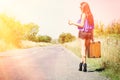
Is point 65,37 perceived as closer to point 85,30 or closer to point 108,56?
point 85,30

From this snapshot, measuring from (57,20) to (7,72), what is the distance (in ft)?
2.37

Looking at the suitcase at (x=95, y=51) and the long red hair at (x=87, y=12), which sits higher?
the long red hair at (x=87, y=12)

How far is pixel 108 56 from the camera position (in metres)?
3.32

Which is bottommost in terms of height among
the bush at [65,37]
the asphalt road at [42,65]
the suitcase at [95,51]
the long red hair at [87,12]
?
the asphalt road at [42,65]

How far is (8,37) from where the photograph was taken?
3.30 meters

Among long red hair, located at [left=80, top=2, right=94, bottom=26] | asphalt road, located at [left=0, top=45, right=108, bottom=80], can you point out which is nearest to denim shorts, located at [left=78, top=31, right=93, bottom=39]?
long red hair, located at [left=80, top=2, right=94, bottom=26]

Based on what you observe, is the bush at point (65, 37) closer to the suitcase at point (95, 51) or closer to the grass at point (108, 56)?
the grass at point (108, 56)

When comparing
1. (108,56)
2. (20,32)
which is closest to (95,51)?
(108,56)

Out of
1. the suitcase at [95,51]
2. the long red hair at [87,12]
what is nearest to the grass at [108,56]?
the suitcase at [95,51]

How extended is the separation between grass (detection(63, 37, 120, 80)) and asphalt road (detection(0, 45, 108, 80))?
71 millimetres

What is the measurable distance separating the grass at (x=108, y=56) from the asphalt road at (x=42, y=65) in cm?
7

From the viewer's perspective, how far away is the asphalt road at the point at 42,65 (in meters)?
3.22

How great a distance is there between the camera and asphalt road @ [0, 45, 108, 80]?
322cm

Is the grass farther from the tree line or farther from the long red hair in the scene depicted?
the long red hair
